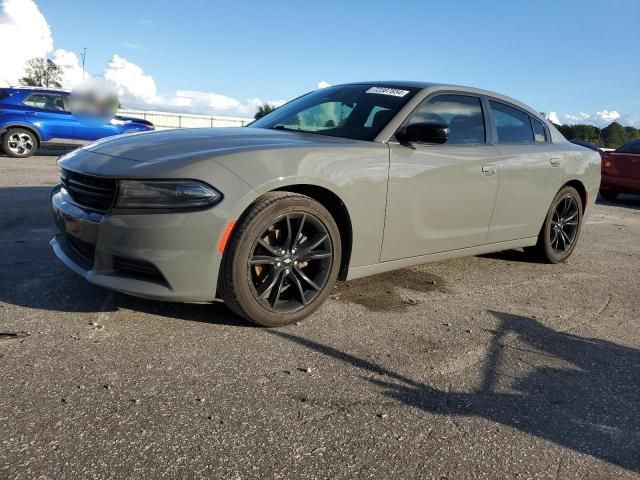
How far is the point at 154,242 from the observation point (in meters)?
2.80

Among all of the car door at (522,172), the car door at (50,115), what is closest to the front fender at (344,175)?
the car door at (522,172)

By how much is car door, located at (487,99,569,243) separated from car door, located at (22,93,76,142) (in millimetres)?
10214

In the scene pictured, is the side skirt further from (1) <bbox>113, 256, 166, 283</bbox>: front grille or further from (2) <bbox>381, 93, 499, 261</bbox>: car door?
(1) <bbox>113, 256, 166, 283</bbox>: front grille

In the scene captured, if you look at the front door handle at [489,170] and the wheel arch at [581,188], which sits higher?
the front door handle at [489,170]

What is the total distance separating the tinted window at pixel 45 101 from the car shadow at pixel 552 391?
10.9 m

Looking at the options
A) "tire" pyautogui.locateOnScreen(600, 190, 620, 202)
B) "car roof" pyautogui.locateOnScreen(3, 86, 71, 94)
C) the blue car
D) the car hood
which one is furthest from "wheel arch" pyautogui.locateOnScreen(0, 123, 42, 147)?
"tire" pyautogui.locateOnScreen(600, 190, 620, 202)

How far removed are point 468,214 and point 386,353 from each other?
1631 mm

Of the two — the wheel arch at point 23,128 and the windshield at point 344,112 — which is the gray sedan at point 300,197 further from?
the wheel arch at point 23,128

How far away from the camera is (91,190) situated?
303 cm

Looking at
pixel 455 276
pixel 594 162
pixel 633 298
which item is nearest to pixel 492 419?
pixel 455 276

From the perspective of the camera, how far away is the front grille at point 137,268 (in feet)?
9.35

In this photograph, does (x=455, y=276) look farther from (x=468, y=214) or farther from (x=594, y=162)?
(x=594, y=162)

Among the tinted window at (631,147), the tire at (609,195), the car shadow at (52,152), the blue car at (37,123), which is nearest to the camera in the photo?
the tinted window at (631,147)

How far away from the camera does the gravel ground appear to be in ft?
6.66
